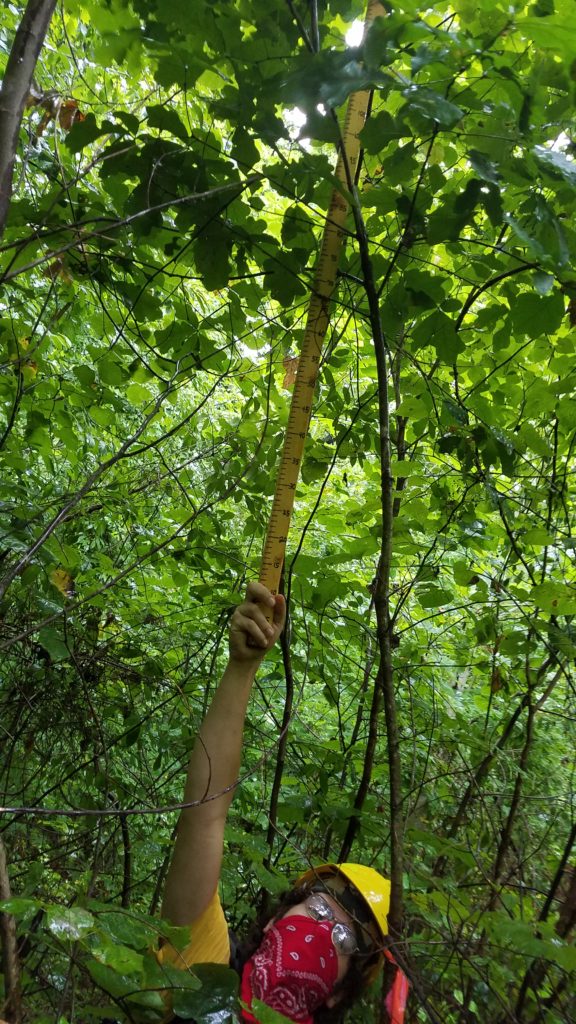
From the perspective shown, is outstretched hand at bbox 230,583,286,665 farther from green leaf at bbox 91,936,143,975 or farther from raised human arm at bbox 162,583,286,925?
green leaf at bbox 91,936,143,975

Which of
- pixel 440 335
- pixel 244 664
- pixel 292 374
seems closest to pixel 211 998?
pixel 244 664

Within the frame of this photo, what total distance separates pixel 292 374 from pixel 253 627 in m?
1.72

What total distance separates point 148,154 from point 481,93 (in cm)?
87

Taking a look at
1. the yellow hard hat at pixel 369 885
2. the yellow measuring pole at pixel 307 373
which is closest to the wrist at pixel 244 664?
the yellow measuring pole at pixel 307 373

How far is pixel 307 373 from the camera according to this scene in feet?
4.50

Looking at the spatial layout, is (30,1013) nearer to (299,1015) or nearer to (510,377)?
(299,1015)

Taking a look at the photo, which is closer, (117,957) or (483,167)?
(117,957)

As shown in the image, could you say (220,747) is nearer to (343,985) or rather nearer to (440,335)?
(343,985)

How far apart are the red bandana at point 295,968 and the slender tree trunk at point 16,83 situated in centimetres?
205

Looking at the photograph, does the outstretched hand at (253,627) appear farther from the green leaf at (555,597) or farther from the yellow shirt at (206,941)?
the green leaf at (555,597)

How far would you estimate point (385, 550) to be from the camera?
151 centimetres

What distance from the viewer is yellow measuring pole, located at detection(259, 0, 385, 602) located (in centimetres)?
134

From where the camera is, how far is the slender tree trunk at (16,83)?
40.1 inches

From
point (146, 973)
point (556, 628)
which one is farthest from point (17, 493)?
point (556, 628)
